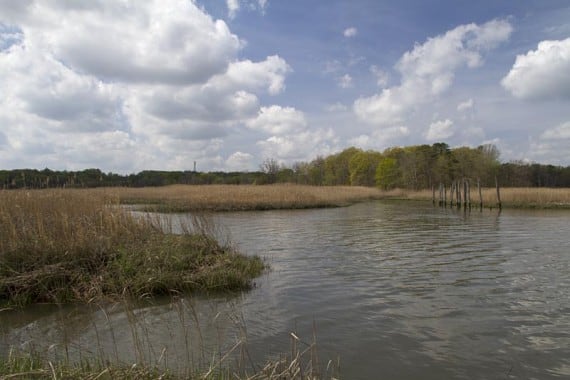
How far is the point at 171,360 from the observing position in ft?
15.4

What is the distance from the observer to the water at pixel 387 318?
476 cm

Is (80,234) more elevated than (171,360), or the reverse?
(80,234)

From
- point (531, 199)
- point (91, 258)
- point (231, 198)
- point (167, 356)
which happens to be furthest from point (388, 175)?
point (167, 356)

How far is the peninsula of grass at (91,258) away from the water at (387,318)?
0.50 metres

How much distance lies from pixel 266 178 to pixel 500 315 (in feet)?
227

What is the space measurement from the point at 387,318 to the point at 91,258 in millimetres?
5469

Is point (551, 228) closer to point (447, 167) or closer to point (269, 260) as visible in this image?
point (269, 260)

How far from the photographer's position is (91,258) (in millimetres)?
7793

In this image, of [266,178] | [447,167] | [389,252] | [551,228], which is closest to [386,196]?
[447,167]

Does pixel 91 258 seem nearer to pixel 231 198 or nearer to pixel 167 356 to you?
pixel 167 356

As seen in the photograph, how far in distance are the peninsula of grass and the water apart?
0.50 meters

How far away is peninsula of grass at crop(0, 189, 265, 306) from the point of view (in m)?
7.00

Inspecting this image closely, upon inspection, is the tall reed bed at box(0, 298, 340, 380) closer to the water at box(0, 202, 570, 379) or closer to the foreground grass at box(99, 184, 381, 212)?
the water at box(0, 202, 570, 379)

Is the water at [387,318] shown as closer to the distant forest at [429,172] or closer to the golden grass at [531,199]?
the golden grass at [531,199]
